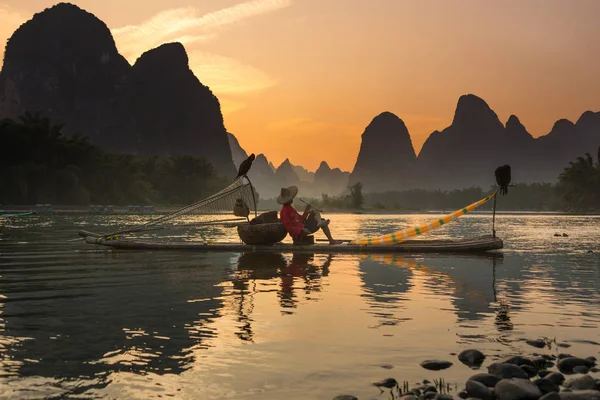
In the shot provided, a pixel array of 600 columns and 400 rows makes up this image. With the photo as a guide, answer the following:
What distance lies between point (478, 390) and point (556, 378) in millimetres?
966

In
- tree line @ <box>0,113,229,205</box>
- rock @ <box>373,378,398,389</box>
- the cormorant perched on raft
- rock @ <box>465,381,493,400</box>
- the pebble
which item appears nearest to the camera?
rock @ <box>465,381,493,400</box>

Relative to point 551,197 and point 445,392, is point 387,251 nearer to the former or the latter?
point 445,392

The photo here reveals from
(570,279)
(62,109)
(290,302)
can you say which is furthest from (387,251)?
(62,109)

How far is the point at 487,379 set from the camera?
582 centimetres

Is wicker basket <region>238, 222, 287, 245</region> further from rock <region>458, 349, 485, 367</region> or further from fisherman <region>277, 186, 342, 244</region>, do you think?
rock <region>458, 349, 485, 367</region>

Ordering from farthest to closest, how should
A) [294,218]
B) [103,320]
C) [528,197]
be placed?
[528,197]
[294,218]
[103,320]

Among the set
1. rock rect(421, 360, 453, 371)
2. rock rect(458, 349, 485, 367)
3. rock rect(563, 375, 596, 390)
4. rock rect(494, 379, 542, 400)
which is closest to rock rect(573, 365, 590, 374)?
rock rect(563, 375, 596, 390)

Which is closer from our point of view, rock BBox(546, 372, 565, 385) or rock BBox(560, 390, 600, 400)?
rock BBox(560, 390, 600, 400)

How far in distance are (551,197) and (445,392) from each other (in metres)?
139

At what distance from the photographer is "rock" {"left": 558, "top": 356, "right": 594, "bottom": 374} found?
21.0ft

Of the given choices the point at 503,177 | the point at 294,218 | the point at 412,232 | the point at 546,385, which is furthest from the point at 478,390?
the point at 412,232

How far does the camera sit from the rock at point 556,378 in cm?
593

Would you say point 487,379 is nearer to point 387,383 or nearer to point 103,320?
point 387,383

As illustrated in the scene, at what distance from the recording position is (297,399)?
18.2 feet
